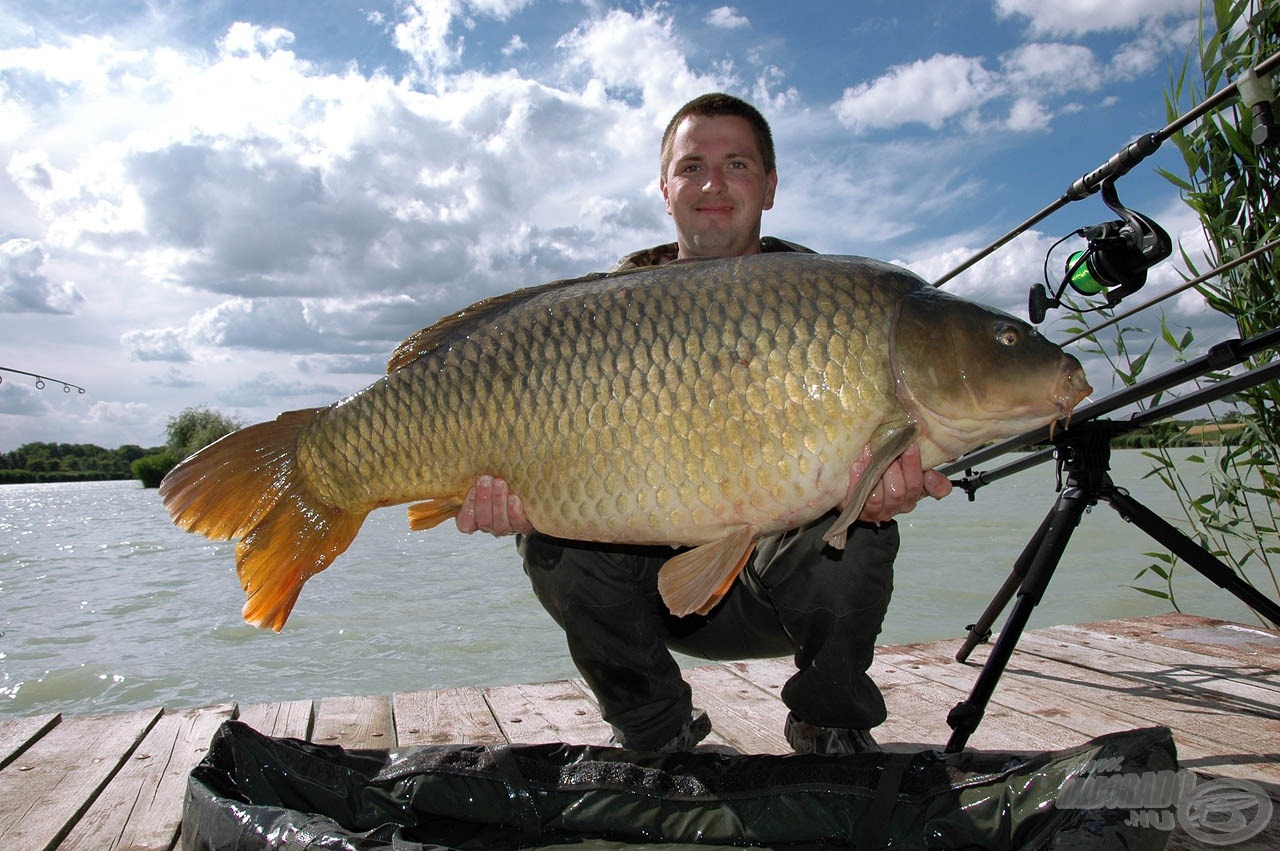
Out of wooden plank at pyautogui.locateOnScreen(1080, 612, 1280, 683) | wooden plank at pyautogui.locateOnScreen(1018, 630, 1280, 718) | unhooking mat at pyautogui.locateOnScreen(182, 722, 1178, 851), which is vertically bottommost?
wooden plank at pyautogui.locateOnScreen(1018, 630, 1280, 718)

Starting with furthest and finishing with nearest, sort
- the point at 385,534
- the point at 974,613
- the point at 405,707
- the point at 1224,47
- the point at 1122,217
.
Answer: the point at 385,534 → the point at 974,613 → the point at 1224,47 → the point at 405,707 → the point at 1122,217

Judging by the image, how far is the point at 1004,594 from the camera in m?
2.11

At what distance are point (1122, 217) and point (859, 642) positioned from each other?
953 mm

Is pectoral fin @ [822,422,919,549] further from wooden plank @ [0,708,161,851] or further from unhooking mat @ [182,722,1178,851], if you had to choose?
wooden plank @ [0,708,161,851]

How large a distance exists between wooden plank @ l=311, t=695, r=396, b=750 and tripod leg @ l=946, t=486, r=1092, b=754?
1096 millimetres

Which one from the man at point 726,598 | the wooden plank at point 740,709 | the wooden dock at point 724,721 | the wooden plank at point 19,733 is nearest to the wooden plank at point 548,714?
the wooden dock at point 724,721

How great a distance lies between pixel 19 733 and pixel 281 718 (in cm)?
54

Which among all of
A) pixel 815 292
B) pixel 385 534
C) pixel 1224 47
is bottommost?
pixel 385 534

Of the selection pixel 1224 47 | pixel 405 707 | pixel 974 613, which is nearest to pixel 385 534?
pixel 974 613

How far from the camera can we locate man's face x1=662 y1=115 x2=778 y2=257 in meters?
2.09

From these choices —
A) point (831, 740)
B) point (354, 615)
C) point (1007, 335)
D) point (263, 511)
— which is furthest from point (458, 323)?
point (354, 615)

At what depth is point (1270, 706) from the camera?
188 centimetres

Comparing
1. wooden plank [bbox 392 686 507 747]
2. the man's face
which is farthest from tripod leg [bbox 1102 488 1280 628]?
wooden plank [bbox 392 686 507 747]

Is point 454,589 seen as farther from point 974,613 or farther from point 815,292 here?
point 815,292
